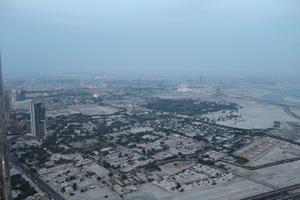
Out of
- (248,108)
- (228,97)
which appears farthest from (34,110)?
(228,97)

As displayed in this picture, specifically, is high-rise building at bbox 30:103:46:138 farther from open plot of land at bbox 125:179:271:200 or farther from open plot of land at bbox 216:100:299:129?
open plot of land at bbox 216:100:299:129

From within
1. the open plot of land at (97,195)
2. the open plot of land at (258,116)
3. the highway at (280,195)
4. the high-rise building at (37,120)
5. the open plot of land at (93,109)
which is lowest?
the open plot of land at (97,195)

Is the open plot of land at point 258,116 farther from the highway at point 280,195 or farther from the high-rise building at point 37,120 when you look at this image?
the high-rise building at point 37,120

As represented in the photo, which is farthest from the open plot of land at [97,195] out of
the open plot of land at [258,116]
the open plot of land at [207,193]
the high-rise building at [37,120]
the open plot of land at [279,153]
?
the open plot of land at [258,116]

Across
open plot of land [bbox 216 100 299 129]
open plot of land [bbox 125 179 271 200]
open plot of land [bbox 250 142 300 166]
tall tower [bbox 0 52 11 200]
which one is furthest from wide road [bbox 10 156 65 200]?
open plot of land [bbox 216 100 299 129]

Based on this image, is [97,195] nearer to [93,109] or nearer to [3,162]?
[3,162]

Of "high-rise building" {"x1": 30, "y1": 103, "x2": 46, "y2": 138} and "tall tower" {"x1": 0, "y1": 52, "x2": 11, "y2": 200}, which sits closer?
"tall tower" {"x1": 0, "y1": 52, "x2": 11, "y2": 200}

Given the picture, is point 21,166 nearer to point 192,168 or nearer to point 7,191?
point 7,191

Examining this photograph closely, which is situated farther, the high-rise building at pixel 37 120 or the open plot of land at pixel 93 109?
the open plot of land at pixel 93 109

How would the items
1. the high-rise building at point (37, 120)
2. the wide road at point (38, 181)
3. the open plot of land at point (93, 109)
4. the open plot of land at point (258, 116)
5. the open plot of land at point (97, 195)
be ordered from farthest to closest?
the open plot of land at point (93, 109) → the open plot of land at point (258, 116) → the high-rise building at point (37, 120) → the wide road at point (38, 181) → the open plot of land at point (97, 195)
